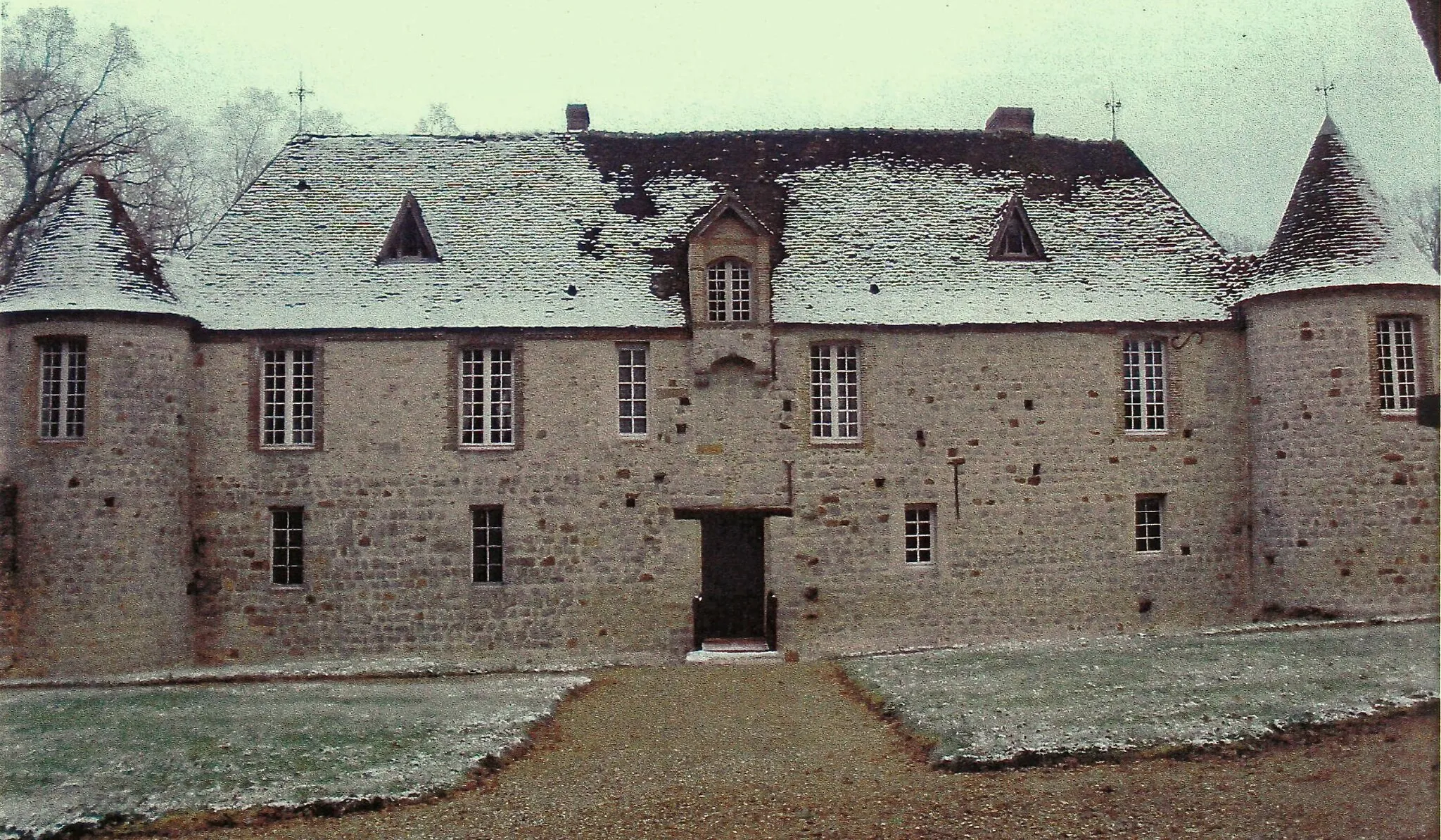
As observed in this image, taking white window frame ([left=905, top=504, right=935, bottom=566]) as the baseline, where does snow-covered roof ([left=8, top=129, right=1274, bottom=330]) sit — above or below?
above

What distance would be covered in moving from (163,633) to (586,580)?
7.16 meters

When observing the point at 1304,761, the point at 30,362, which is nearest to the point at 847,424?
the point at 1304,761

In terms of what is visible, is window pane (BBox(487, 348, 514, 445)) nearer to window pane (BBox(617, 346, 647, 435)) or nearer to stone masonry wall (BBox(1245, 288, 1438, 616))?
window pane (BBox(617, 346, 647, 435))

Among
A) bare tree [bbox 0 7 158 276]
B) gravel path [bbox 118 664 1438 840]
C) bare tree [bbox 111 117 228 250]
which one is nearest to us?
gravel path [bbox 118 664 1438 840]

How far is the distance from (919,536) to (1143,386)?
16.8 feet

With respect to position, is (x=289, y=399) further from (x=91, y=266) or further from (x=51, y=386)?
(x=91, y=266)

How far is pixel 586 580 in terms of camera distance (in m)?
21.2

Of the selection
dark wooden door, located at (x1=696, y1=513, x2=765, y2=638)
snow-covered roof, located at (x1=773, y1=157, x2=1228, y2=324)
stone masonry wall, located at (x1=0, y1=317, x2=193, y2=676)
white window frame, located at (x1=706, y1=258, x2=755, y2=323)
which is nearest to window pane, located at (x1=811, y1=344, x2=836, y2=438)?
snow-covered roof, located at (x1=773, y1=157, x2=1228, y2=324)

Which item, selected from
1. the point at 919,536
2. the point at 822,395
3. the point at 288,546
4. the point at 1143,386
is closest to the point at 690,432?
the point at 822,395

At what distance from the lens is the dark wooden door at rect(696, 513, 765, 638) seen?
22719 mm

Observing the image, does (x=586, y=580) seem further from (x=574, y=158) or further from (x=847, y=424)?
(x=574, y=158)

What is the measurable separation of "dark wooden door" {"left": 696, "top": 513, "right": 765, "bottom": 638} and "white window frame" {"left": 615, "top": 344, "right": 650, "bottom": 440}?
253 cm

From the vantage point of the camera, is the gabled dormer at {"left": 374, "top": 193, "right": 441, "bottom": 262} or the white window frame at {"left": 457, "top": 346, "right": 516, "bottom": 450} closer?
the white window frame at {"left": 457, "top": 346, "right": 516, "bottom": 450}

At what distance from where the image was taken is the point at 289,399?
844 inches
